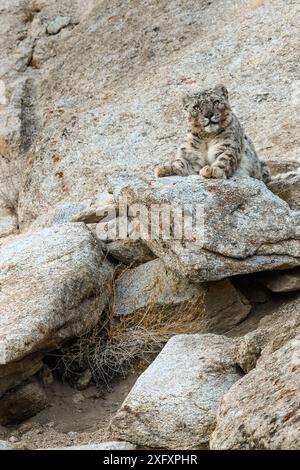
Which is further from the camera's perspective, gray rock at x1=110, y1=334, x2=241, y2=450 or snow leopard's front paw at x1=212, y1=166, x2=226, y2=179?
snow leopard's front paw at x1=212, y1=166, x2=226, y2=179

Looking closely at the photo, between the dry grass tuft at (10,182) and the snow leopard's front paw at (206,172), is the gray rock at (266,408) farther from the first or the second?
the dry grass tuft at (10,182)

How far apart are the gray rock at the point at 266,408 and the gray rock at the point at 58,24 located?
13760mm

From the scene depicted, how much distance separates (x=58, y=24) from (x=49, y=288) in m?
11.3

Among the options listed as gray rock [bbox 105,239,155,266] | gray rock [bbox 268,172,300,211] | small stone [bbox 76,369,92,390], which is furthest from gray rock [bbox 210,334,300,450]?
gray rock [bbox 268,172,300,211]

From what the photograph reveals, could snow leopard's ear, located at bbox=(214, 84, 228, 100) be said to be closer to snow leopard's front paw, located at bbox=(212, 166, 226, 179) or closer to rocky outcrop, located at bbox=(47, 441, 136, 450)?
snow leopard's front paw, located at bbox=(212, 166, 226, 179)

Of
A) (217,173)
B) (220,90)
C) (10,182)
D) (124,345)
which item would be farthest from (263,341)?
(10,182)

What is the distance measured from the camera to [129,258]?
1133 centimetres

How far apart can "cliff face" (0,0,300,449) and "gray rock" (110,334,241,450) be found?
0.02 meters

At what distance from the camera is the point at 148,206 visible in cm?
1025

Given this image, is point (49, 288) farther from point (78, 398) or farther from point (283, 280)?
point (283, 280)

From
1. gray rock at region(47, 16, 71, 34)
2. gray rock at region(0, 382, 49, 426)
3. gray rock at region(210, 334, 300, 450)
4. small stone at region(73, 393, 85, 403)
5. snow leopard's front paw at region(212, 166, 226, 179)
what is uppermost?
gray rock at region(47, 16, 71, 34)

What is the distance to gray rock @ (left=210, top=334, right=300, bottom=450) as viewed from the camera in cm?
616

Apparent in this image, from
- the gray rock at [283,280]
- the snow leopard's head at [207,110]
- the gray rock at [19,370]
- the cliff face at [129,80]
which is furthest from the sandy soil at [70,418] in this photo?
the cliff face at [129,80]

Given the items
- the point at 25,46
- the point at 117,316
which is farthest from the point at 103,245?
the point at 25,46
